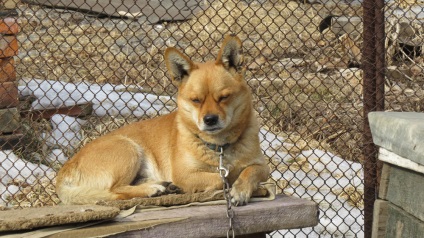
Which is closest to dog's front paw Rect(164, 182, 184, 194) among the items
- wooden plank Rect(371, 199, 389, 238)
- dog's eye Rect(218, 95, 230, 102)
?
dog's eye Rect(218, 95, 230, 102)

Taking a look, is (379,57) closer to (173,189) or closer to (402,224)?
(173,189)

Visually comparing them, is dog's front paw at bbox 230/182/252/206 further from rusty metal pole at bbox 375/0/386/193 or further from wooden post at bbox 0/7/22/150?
wooden post at bbox 0/7/22/150

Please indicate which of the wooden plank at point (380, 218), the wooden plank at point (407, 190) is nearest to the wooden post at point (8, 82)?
the wooden plank at point (380, 218)

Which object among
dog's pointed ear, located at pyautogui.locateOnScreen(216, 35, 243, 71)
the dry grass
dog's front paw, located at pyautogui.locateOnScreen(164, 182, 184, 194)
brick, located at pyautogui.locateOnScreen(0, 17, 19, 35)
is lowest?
the dry grass

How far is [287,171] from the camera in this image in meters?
6.58

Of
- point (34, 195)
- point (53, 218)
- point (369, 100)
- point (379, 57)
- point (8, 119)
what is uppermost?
point (379, 57)

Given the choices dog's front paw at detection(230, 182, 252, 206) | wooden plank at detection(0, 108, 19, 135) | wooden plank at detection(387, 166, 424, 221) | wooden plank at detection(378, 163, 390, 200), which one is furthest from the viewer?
wooden plank at detection(0, 108, 19, 135)

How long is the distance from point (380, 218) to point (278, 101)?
3.83m

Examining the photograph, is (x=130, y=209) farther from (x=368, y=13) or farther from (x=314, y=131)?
(x=314, y=131)

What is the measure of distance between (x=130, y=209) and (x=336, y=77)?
4.27 metres

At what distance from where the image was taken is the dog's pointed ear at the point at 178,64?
4.53 meters

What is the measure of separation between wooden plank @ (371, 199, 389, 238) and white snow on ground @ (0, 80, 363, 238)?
6.59ft

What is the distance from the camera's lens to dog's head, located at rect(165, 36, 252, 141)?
437cm

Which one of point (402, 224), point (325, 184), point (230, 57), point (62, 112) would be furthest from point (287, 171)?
point (402, 224)
